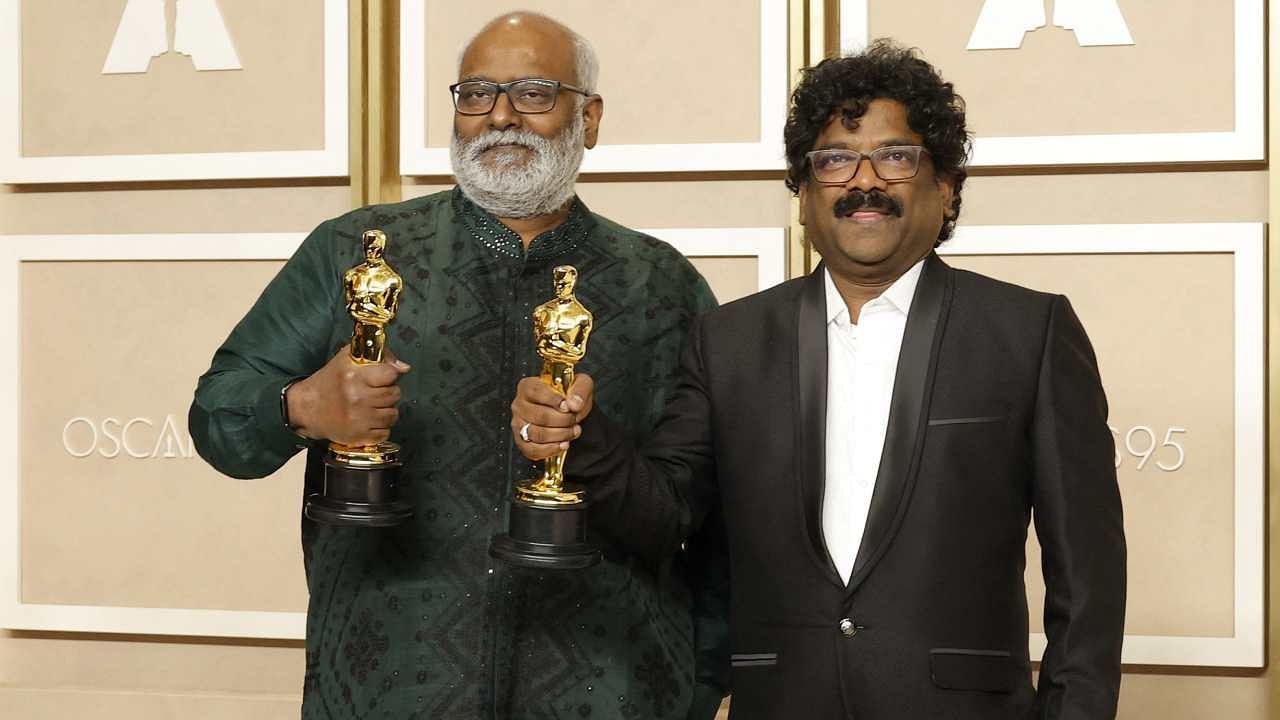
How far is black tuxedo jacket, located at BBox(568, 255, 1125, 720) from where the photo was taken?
1.85 metres

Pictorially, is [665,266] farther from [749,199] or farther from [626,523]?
[749,199]

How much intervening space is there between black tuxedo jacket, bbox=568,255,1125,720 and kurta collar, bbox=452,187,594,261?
0.43 m

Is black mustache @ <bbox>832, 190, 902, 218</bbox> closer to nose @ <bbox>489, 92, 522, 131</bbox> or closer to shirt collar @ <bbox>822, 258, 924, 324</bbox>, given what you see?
shirt collar @ <bbox>822, 258, 924, 324</bbox>

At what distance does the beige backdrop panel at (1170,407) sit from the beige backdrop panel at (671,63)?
0.87 metres

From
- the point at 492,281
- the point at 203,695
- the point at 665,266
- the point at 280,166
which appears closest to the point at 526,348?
the point at 492,281

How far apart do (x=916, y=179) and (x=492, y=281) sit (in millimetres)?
711

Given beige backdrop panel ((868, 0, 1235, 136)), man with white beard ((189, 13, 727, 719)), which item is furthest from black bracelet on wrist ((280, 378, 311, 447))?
beige backdrop panel ((868, 0, 1235, 136))

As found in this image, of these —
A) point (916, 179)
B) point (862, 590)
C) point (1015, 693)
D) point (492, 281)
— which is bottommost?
point (1015, 693)

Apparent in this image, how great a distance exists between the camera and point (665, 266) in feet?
7.63

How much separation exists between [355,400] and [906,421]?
777 mm

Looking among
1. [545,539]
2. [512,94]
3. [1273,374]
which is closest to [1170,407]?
[1273,374]

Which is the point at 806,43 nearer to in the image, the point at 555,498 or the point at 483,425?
the point at 483,425

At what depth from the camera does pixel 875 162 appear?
6.43ft

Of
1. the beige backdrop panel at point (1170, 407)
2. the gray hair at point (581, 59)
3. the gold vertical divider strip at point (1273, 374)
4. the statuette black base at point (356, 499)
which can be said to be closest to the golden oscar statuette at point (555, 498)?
the statuette black base at point (356, 499)
